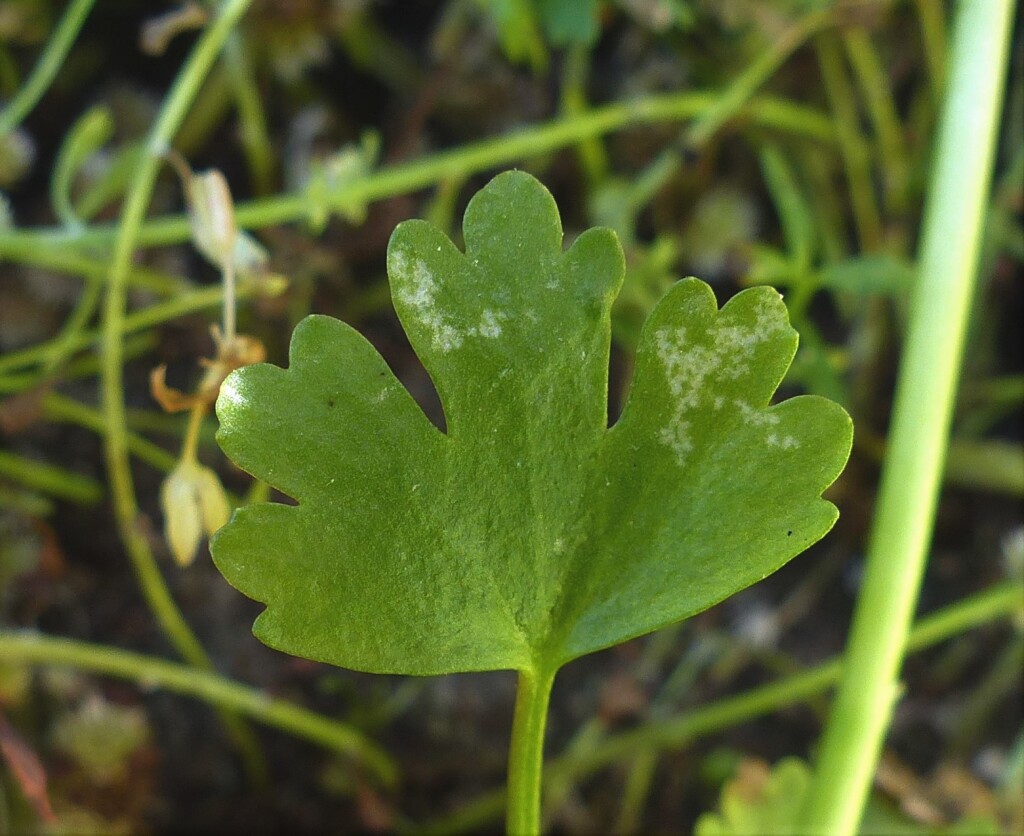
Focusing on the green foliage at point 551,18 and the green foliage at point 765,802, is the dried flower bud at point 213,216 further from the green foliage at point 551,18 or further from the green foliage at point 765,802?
the green foliage at point 765,802

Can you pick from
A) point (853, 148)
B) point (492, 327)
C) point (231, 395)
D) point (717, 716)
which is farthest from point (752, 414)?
point (853, 148)

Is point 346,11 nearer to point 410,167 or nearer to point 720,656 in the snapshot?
point 410,167

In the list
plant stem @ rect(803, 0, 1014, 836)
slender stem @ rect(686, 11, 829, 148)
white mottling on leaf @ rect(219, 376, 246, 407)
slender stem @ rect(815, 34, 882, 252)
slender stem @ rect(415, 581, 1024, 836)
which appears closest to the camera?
white mottling on leaf @ rect(219, 376, 246, 407)

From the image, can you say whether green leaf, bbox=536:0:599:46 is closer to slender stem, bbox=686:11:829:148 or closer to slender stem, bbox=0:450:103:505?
slender stem, bbox=686:11:829:148

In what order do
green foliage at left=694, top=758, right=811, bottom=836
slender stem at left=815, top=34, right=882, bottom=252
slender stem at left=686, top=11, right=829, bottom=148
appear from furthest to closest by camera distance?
slender stem at left=815, top=34, right=882, bottom=252, slender stem at left=686, top=11, right=829, bottom=148, green foliage at left=694, top=758, right=811, bottom=836

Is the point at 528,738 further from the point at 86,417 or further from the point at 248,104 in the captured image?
the point at 248,104

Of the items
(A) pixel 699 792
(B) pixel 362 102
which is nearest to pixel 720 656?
(A) pixel 699 792

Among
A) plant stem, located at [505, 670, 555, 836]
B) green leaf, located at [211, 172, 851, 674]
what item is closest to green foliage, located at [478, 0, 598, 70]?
green leaf, located at [211, 172, 851, 674]

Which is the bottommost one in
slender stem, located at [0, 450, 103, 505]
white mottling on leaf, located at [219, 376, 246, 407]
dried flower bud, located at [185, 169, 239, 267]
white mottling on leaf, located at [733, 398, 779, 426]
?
slender stem, located at [0, 450, 103, 505]

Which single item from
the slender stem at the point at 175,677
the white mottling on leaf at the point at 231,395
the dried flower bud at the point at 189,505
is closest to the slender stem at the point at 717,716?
the slender stem at the point at 175,677
